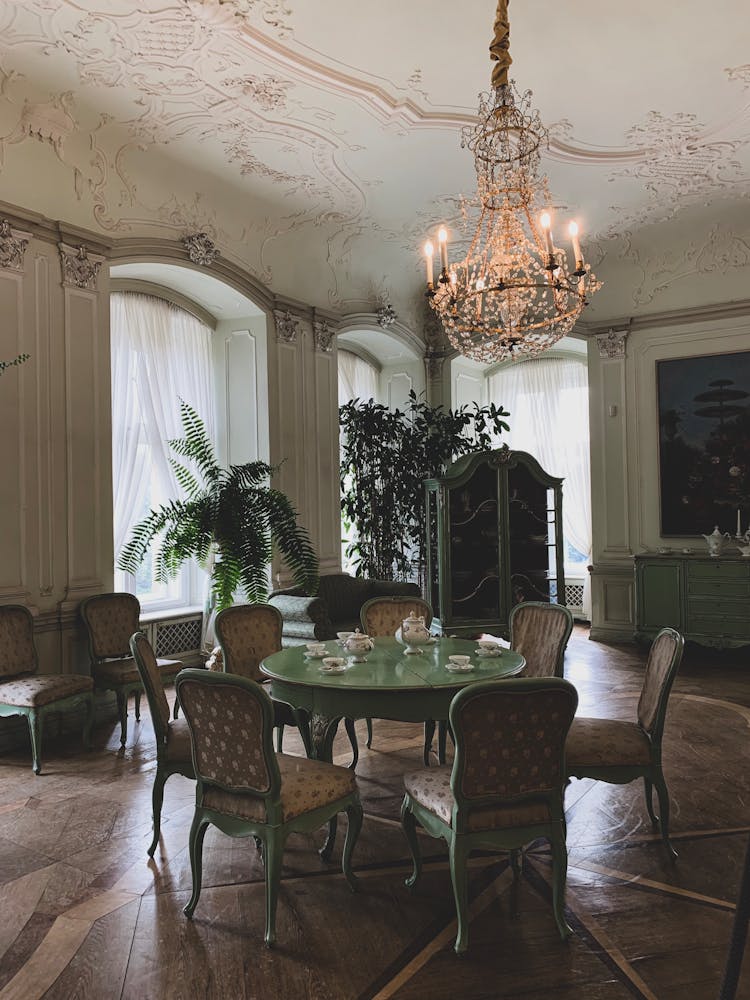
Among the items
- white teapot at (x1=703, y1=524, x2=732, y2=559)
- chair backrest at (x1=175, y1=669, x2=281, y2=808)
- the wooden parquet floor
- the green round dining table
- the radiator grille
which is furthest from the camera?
white teapot at (x1=703, y1=524, x2=732, y2=559)

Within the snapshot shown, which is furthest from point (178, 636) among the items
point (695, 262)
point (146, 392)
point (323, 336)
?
point (695, 262)

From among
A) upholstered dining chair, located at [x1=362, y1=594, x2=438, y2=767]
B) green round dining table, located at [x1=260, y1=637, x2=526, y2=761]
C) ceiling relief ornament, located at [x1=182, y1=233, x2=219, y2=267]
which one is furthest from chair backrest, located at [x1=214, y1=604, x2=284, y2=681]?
ceiling relief ornament, located at [x1=182, y1=233, x2=219, y2=267]

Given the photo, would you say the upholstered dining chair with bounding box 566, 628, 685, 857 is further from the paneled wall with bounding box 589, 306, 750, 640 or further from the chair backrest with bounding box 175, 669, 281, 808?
the paneled wall with bounding box 589, 306, 750, 640

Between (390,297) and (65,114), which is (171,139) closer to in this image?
(65,114)

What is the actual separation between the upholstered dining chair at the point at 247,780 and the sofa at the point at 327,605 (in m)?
2.73

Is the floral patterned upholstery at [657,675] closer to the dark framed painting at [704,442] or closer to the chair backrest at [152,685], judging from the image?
the chair backrest at [152,685]

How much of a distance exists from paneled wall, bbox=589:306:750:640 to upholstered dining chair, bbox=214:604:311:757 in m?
4.77

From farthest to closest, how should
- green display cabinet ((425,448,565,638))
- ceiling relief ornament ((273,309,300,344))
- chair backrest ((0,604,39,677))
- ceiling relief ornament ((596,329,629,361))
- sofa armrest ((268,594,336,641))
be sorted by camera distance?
ceiling relief ornament ((596,329,629,361)) → green display cabinet ((425,448,565,638)) → ceiling relief ornament ((273,309,300,344)) → sofa armrest ((268,594,336,641)) → chair backrest ((0,604,39,677))

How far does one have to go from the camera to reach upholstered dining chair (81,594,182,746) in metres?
4.73

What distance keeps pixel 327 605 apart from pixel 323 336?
2.54 metres

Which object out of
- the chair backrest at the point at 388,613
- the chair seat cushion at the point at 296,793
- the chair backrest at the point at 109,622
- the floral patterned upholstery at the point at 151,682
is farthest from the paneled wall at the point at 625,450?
the floral patterned upholstery at the point at 151,682

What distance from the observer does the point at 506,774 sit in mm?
2455

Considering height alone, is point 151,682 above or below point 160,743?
above

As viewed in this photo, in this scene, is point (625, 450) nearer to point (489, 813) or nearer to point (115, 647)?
point (115, 647)
